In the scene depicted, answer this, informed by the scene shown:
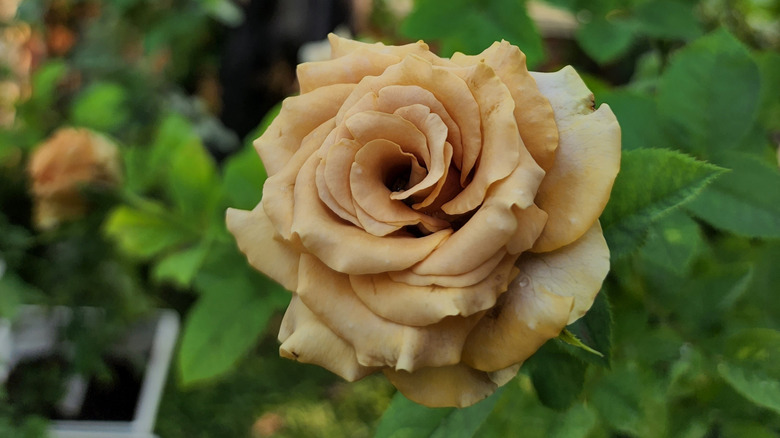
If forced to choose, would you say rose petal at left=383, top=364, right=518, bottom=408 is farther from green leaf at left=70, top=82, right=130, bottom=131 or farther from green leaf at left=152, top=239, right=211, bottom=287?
green leaf at left=70, top=82, right=130, bottom=131

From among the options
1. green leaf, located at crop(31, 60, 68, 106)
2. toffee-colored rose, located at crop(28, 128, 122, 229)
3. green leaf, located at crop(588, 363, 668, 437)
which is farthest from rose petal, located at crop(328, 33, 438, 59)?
green leaf, located at crop(31, 60, 68, 106)

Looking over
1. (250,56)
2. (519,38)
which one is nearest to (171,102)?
(250,56)

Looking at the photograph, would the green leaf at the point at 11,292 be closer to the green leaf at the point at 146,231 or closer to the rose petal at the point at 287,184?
the green leaf at the point at 146,231

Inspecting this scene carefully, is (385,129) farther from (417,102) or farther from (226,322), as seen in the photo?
(226,322)

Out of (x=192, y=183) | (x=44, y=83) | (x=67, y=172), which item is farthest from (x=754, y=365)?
(x=44, y=83)

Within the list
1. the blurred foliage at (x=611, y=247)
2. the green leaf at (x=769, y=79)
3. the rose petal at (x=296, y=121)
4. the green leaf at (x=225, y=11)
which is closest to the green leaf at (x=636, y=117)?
the blurred foliage at (x=611, y=247)

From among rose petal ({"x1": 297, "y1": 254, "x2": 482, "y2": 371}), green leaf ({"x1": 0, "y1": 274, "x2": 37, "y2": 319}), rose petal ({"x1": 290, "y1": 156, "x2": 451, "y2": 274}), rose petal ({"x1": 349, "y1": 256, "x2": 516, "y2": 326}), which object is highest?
rose petal ({"x1": 290, "y1": 156, "x2": 451, "y2": 274})
